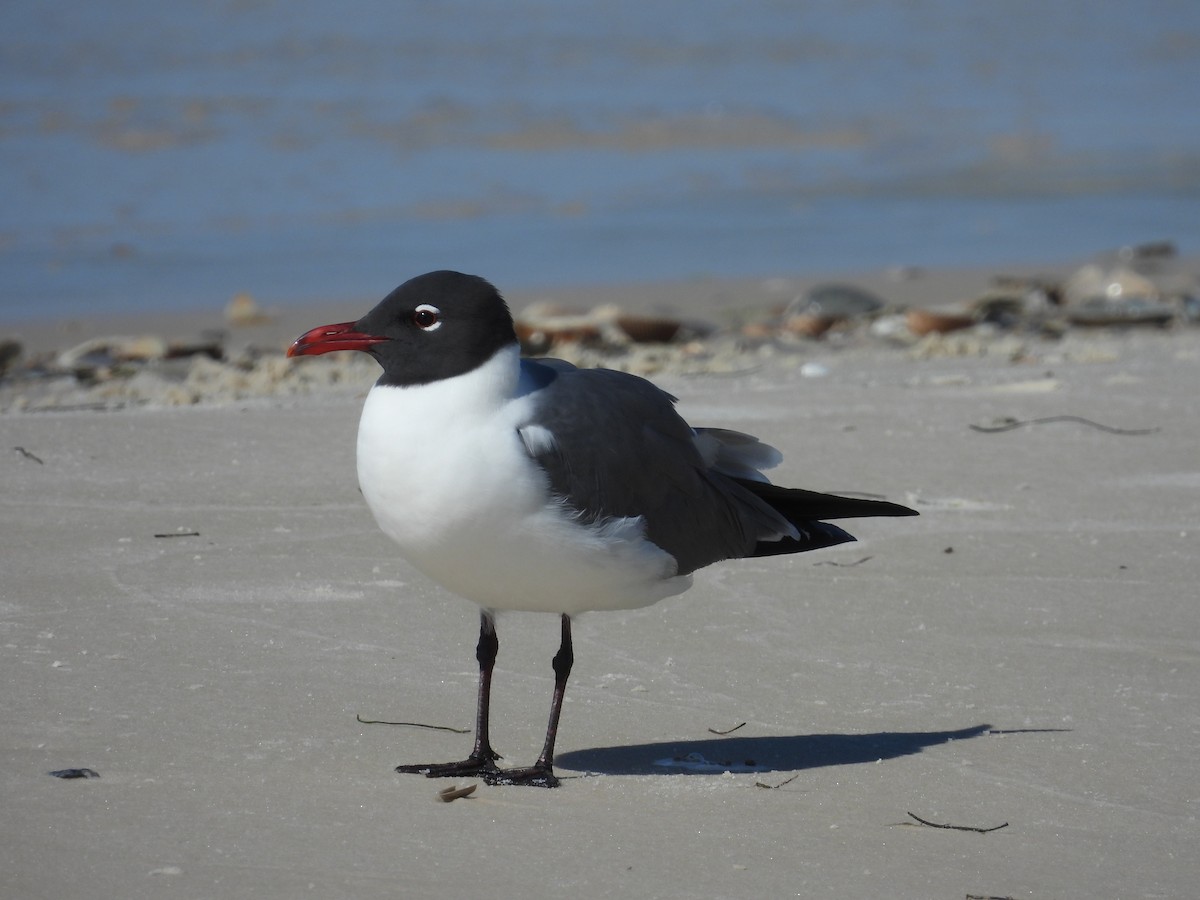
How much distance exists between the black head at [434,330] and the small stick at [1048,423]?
3.65 meters

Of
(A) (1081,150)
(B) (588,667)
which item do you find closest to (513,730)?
(B) (588,667)

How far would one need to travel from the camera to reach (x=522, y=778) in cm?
384

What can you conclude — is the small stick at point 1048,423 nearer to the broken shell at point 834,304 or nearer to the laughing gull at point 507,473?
the laughing gull at point 507,473

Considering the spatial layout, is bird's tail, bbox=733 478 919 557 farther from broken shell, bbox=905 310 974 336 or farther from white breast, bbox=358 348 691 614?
broken shell, bbox=905 310 974 336

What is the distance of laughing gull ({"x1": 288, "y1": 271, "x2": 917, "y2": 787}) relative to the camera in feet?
12.1

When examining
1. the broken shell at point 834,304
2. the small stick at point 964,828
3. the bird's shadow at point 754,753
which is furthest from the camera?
the broken shell at point 834,304

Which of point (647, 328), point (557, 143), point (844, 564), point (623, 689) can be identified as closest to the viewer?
point (623, 689)

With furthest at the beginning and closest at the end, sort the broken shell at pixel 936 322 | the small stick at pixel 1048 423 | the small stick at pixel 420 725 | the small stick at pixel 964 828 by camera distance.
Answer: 1. the broken shell at pixel 936 322
2. the small stick at pixel 1048 423
3. the small stick at pixel 420 725
4. the small stick at pixel 964 828

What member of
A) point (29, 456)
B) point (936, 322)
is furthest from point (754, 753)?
point (936, 322)

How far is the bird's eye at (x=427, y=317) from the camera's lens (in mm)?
3844

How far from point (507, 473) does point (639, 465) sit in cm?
45

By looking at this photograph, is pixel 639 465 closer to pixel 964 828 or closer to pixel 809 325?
pixel 964 828

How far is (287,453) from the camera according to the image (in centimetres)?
654

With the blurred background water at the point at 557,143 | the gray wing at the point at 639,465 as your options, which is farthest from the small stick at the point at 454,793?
the blurred background water at the point at 557,143
